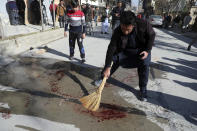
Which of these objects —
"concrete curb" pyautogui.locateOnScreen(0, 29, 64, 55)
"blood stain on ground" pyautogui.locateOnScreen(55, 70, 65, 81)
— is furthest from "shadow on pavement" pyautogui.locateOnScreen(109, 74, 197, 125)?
"concrete curb" pyautogui.locateOnScreen(0, 29, 64, 55)

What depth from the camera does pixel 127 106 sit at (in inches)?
114

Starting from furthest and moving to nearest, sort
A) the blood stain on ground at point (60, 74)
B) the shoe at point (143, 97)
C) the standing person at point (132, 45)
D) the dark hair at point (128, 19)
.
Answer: the blood stain on ground at point (60, 74) → the shoe at point (143, 97) → the standing person at point (132, 45) → the dark hair at point (128, 19)

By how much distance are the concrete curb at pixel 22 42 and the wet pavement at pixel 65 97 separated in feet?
2.48

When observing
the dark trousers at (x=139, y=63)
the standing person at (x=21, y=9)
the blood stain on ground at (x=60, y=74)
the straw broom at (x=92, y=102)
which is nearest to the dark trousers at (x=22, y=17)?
the standing person at (x=21, y=9)

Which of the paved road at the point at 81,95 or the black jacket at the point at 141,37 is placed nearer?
the paved road at the point at 81,95

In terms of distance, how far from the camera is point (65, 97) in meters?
3.06

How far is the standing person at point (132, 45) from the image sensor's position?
2.49m

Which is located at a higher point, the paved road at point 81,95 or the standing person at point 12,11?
the standing person at point 12,11

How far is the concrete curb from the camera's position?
16.5 feet

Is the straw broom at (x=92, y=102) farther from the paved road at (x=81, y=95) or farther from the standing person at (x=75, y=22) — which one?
the standing person at (x=75, y=22)

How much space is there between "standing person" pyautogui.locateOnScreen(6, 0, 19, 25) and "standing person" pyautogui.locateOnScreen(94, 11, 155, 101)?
27.6 feet

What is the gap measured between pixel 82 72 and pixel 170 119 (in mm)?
2372

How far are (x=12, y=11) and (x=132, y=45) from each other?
29.0ft

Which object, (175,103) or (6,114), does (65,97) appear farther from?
(175,103)
